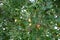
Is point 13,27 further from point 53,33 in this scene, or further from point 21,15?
point 53,33

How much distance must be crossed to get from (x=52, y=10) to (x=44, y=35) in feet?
1.99

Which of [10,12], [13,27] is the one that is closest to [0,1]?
[10,12]

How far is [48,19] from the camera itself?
3938 millimetres

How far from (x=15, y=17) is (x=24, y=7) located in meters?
0.25

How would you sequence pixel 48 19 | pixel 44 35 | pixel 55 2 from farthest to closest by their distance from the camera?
pixel 55 2 → pixel 48 19 → pixel 44 35

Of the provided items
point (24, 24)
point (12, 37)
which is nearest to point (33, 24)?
point (24, 24)

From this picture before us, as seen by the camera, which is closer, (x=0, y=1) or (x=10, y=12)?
(x=10, y=12)

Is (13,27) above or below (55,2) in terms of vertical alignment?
below

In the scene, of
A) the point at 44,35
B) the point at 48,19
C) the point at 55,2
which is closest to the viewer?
the point at 44,35

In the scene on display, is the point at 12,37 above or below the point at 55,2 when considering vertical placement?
below

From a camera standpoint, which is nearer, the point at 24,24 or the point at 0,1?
the point at 24,24

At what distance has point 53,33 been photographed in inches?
148

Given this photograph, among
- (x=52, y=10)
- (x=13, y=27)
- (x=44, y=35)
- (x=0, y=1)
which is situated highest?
(x=0, y=1)

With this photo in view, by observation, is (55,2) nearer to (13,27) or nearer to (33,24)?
(33,24)
